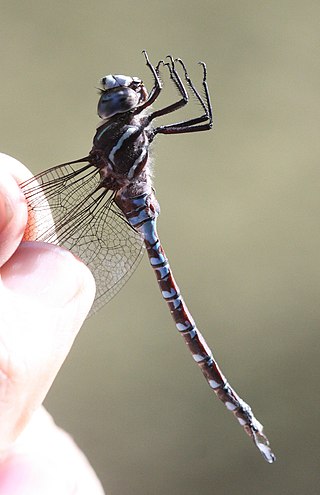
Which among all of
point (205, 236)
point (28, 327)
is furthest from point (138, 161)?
point (205, 236)

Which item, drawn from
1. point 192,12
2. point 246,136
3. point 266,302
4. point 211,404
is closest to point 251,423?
point 211,404

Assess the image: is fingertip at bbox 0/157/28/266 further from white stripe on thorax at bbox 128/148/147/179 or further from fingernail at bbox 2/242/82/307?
white stripe on thorax at bbox 128/148/147/179

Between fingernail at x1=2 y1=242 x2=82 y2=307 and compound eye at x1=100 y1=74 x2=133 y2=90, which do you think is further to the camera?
compound eye at x1=100 y1=74 x2=133 y2=90

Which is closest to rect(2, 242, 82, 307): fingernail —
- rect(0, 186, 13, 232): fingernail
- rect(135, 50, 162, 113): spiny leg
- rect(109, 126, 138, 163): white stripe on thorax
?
rect(0, 186, 13, 232): fingernail

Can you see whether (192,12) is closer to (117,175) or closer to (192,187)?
(192,187)

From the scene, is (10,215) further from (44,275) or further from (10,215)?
(44,275)

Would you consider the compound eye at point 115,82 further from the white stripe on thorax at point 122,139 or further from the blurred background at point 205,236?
the blurred background at point 205,236
